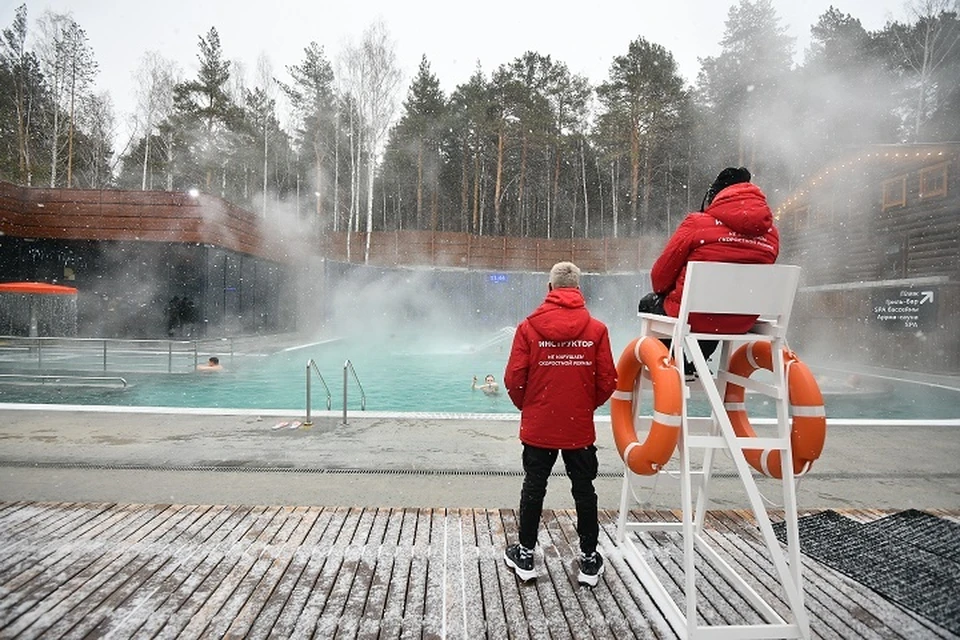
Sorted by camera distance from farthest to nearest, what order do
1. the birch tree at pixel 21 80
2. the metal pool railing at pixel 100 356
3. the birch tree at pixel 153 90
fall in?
the birch tree at pixel 153 90 → the birch tree at pixel 21 80 → the metal pool railing at pixel 100 356

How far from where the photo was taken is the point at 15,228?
1396 cm

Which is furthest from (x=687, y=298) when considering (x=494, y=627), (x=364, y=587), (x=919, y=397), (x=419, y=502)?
(x=919, y=397)

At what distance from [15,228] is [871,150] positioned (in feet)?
73.1

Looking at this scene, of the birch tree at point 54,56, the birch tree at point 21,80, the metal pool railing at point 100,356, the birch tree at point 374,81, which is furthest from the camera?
the birch tree at point 374,81

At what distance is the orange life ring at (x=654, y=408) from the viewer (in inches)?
77.1

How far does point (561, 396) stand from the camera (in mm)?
2227

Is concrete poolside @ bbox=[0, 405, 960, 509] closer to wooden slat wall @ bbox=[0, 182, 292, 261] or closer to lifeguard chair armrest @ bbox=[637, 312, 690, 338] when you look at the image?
lifeguard chair armrest @ bbox=[637, 312, 690, 338]

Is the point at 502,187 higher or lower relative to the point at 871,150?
higher

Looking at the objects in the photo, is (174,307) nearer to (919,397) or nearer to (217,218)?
(217,218)

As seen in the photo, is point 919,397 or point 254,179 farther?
point 254,179

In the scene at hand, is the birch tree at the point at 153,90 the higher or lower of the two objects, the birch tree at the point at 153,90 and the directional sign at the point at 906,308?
the higher

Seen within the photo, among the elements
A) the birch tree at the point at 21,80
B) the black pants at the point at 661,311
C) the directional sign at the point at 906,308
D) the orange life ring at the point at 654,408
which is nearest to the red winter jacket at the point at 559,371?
the orange life ring at the point at 654,408

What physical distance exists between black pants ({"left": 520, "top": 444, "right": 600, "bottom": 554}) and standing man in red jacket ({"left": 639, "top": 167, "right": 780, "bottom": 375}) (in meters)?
0.73

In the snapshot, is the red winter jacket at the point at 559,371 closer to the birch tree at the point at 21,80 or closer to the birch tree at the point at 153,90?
the birch tree at the point at 21,80
